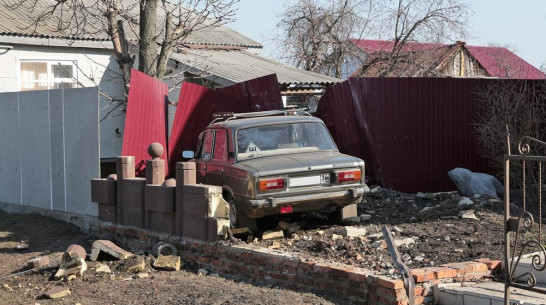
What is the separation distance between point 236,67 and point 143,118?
7.12 m

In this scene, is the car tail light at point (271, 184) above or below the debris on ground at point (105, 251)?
above

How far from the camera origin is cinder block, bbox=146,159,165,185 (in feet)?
33.9

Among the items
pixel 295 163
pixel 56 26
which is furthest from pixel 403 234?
pixel 56 26

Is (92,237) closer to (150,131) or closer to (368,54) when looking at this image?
(150,131)

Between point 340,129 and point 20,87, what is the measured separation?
8525 mm

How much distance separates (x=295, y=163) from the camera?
31.1 ft

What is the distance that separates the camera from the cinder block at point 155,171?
10.3m

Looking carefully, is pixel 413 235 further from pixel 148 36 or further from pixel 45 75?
pixel 45 75

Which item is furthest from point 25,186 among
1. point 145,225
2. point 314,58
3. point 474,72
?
point 474,72

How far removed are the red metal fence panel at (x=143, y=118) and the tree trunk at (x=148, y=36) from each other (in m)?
2.56

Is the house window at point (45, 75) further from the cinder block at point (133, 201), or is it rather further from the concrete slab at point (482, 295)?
the concrete slab at point (482, 295)

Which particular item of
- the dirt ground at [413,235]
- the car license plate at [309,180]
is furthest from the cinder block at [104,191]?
the car license plate at [309,180]

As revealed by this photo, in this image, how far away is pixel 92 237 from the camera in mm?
11820

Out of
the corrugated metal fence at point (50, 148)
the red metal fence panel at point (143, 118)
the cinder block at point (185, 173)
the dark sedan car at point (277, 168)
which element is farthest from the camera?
the red metal fence panel at point (143, 118)
